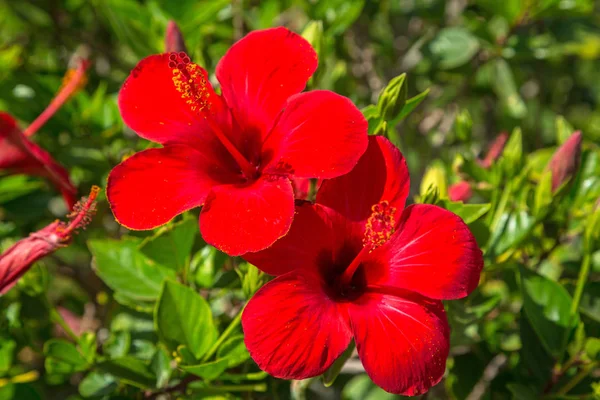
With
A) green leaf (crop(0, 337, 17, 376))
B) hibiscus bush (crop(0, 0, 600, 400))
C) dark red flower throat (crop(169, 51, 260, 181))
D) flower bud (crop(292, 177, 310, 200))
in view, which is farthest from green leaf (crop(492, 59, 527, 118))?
green leaf (crop(0, 337, 17, 376))

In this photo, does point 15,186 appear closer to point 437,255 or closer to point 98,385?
point 98,385

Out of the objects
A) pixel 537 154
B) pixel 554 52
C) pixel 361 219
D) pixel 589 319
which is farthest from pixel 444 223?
pixel 554 52

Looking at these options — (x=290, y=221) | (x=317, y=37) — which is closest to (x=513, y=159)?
(x=317, y=37)

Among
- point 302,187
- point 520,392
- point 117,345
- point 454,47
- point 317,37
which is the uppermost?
point 317,37

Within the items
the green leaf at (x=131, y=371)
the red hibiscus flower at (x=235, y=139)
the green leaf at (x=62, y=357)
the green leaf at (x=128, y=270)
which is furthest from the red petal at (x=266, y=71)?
the green leaf at (x=62, y=357)

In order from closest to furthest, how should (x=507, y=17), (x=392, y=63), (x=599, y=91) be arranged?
(x=507, y=17) < (x=392, y=63) < (x=599, y=91)

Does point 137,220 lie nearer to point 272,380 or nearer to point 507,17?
point 272,380
